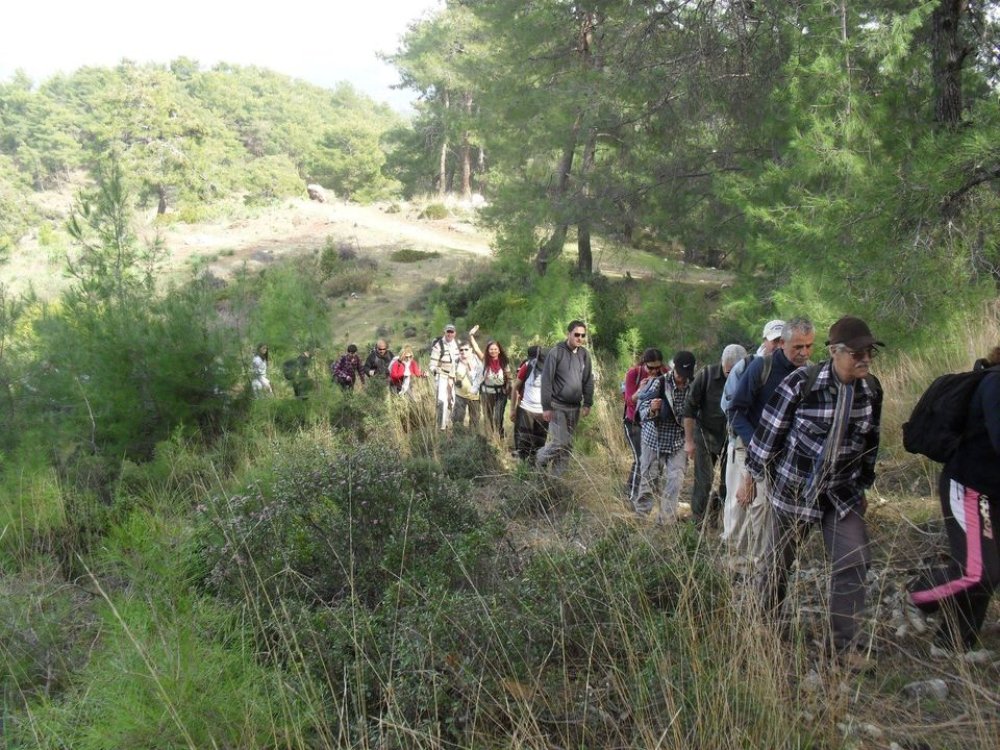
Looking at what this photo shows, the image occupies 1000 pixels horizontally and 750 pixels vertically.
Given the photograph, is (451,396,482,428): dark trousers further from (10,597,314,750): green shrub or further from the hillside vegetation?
(10,597,314,750): green shrub

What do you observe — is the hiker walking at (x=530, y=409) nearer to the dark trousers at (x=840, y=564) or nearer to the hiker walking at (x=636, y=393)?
the hiker walking at (x=636, y=393)

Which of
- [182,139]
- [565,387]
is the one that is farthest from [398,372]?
[182,139]

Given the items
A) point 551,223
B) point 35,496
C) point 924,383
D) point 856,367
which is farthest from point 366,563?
point 551,223

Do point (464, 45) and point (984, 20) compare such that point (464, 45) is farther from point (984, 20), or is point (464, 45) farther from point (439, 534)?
point (439, 534)

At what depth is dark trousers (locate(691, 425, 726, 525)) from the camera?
511 centimetres

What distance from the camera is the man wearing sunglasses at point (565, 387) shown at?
270 inches

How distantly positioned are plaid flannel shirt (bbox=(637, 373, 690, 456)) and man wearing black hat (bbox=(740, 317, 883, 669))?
1943mm

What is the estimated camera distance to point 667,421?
5.34 metres

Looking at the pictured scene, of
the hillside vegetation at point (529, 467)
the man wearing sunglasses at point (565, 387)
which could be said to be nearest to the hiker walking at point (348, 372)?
the hillside vegetation at point (529, 467)

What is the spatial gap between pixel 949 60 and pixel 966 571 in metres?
6.81

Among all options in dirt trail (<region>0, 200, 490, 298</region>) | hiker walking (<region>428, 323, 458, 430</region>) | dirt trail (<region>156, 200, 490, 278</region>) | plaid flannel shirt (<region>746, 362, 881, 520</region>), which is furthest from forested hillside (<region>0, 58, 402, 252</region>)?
plaid flannel shirt (<region>746, 362, 881, 520</region>)

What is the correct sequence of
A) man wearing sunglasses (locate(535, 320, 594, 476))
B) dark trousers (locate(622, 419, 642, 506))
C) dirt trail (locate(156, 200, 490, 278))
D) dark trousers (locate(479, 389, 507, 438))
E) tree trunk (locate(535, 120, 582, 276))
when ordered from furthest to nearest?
dirt trail (locate(156, 200, 490, 278)) → tree trunk (locate(535, 120, 582, 276)) → dark trousers (locate(479, 389, 507, 438)) → man wearing sunglasses (locate(535, 320, 594, 476)) → dark trousers (locate(622, 419, 642, 506))

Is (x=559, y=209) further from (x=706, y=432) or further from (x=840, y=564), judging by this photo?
(x=840, y=564)

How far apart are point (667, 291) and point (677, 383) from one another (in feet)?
33.8
